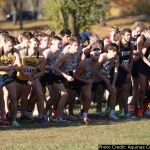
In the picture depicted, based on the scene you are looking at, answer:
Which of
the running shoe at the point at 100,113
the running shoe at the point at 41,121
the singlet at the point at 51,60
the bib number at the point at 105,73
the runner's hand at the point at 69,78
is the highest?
the singlet at the point at 51,60

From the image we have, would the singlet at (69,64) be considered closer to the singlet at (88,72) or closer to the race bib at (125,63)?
the singlet at (88,72)

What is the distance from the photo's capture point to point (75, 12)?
100ft

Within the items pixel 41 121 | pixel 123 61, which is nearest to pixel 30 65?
pixel 41 121

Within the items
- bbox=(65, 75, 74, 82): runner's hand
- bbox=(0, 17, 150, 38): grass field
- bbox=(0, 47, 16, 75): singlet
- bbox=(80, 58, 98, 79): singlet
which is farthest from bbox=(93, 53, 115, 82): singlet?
bbox=(0, 17, 150, 38): grass field

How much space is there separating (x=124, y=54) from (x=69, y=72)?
1624 millimetres

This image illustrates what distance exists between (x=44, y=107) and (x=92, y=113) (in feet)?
5.33

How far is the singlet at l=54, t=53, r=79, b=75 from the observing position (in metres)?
13.8

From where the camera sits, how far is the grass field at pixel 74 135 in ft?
35.5

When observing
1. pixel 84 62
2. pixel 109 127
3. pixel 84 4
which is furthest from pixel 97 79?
pixel 84 4

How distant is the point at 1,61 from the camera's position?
12961 millimetres

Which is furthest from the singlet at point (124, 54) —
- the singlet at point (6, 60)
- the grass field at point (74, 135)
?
the singlet at point (6, 60)

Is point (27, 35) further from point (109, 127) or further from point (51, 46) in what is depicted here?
point (109, 127)

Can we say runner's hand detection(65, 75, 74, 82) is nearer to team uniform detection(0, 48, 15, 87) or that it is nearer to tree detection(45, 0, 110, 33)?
team uniform detection(0, 48, 15, 87)

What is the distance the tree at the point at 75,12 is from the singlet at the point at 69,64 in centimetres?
1621
